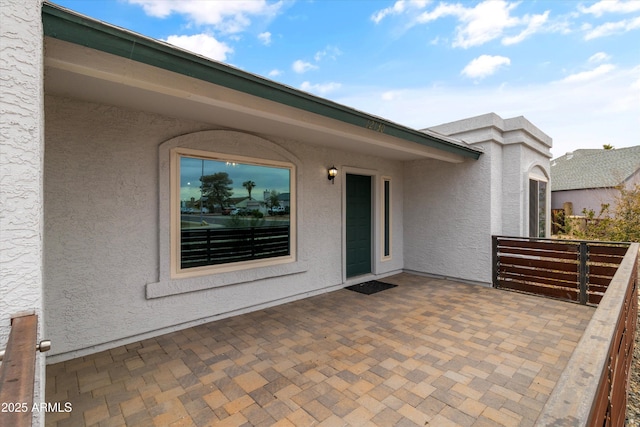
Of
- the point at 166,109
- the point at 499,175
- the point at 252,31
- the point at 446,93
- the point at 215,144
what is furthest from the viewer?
the point at 446,93

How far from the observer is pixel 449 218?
754cm

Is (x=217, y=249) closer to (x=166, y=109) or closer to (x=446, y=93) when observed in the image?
(x=166, y=109)

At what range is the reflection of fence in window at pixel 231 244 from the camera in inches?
181

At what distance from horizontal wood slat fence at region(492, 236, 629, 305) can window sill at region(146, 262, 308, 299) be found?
4.71 m

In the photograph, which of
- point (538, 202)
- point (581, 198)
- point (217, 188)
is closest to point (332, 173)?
point (217, 188)

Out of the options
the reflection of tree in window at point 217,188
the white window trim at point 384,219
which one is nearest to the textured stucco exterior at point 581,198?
the white window trim at point 384,219

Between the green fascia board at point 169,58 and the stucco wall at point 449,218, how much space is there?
430 cm

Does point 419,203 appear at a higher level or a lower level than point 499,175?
lower

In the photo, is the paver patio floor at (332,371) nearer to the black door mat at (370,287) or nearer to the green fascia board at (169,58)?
the black door mat at (370,287)

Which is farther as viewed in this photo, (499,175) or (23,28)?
(499,175)

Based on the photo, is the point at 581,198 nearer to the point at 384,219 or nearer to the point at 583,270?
the point at 583,270

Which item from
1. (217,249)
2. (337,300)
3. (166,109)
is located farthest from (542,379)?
(166,109)

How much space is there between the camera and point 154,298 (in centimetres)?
420

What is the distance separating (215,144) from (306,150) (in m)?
1.98
